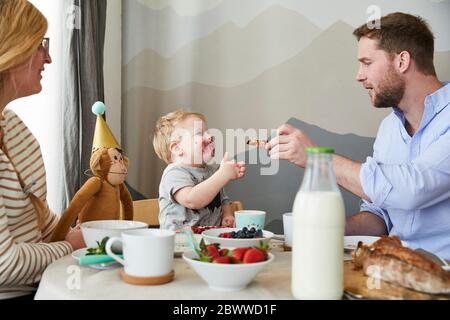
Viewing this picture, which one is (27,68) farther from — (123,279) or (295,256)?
(295,256)

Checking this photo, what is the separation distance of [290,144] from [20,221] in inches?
26.3

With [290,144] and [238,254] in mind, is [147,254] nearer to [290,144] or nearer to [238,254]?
[238,254]

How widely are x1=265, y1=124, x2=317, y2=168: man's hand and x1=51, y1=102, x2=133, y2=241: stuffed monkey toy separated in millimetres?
453

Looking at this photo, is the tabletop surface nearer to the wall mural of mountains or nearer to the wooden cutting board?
the wooden cutting board

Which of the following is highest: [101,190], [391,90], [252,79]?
[252,79]

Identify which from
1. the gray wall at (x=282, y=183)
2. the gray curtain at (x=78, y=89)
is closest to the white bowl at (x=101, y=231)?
the gray curtain at (x=78, y=89)

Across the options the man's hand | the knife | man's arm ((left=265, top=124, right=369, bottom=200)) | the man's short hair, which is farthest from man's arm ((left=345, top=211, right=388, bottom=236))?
the knife

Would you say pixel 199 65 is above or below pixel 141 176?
above

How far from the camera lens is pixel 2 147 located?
1.13 m

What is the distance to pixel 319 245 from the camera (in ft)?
2.32

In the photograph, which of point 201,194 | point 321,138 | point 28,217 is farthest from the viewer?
point 321,138

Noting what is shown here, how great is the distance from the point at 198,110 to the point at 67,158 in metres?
0.74

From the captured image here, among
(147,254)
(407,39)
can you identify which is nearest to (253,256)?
(147,254)

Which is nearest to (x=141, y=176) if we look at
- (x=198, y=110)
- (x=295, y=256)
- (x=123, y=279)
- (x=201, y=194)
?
(x=198, y=110)
